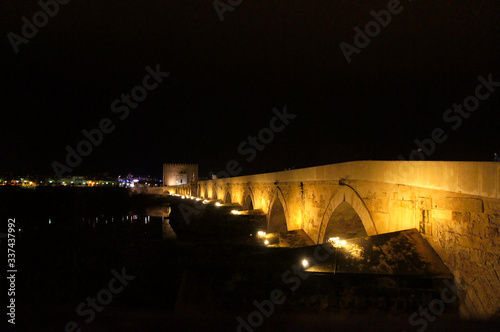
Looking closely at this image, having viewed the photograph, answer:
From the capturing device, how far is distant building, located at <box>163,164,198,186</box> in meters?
64.8

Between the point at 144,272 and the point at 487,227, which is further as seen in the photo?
the point at 144,272

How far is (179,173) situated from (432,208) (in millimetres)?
62858

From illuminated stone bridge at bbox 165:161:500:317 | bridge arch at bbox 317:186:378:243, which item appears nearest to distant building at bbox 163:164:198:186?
illuminated stone bridge at bbox 165:161:500:317

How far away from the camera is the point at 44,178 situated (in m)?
86.6

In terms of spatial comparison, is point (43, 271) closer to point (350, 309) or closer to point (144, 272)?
point (144, 272)

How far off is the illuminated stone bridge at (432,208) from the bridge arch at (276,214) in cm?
355

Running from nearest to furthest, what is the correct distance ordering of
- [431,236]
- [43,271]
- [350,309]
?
[350,309], [431,236], [43,271]

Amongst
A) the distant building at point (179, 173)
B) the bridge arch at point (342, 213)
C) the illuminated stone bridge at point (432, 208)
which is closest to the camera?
the illuminated stone bridge at point (432, 208)

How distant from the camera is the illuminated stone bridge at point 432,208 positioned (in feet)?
10.1

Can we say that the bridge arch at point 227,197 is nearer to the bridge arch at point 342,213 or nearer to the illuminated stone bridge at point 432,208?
the illuminated stone bridge at point 432,208

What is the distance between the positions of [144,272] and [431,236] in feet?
36.3

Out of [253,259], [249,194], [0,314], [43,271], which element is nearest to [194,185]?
[249,194]
